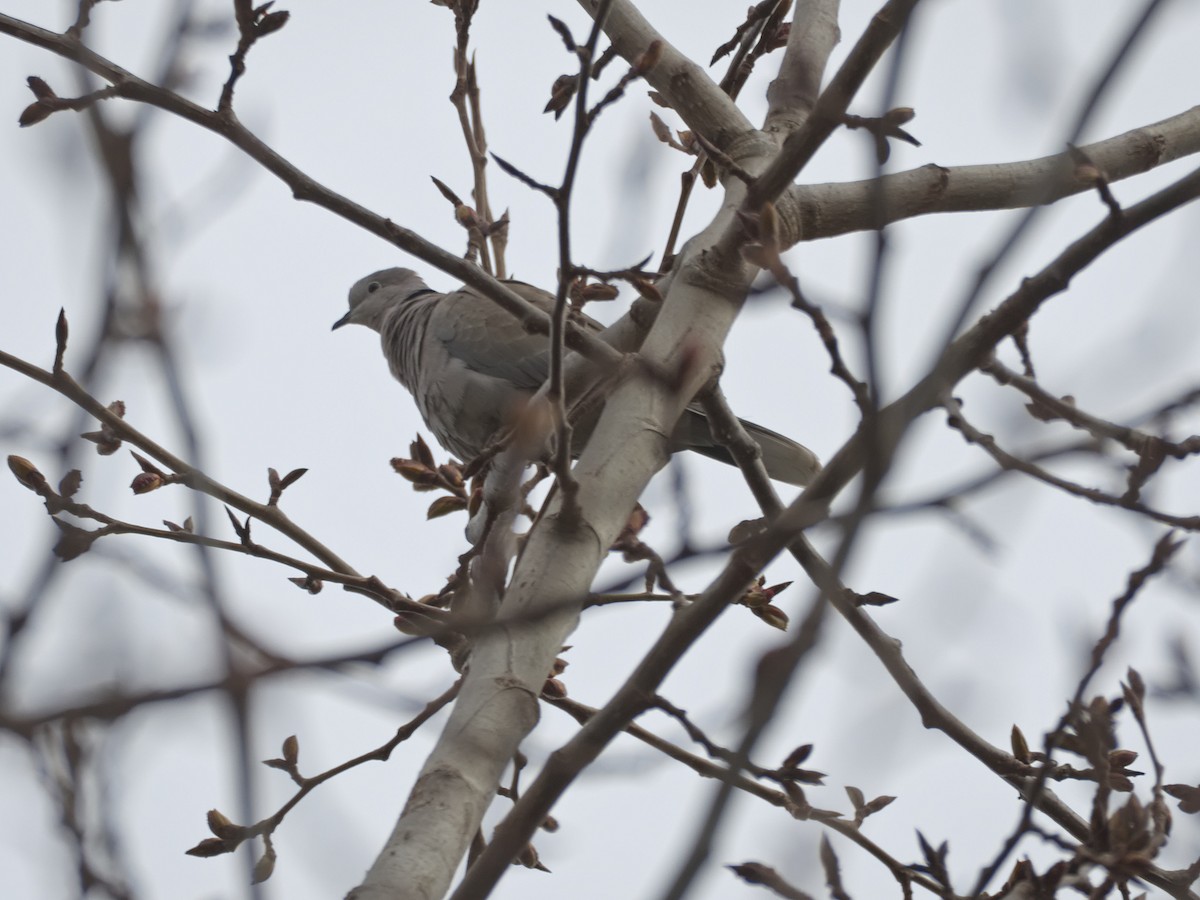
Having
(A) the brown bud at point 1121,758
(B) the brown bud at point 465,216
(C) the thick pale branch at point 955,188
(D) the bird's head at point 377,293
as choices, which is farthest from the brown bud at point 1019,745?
(D) the bird's head at point 377,293

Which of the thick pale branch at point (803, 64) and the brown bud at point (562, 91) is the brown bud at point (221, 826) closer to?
the brown bud at point (562, 91)

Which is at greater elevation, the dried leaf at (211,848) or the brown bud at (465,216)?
the brown bud at (465,216)

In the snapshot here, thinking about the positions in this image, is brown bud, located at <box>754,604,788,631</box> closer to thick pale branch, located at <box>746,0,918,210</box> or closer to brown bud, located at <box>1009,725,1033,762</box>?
brown bud, located at <box>1009,725,1033,762</box>

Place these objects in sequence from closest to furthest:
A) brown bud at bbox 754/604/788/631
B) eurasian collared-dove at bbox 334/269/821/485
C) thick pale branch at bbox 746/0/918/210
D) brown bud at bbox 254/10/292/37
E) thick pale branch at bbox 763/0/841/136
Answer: thick pale branch at bbox 746/0/918/210
brown bud at bbox 254/10/292/37
brown bud at bbox 754/604/788/631
thick pale branch at bbox 763/0/841/136
eurasian collared-dove at bbox 334/269/821/485

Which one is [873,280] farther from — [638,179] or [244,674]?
[638,179]

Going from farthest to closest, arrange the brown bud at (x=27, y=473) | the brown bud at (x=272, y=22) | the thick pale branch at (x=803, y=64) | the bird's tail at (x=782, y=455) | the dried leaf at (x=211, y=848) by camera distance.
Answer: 1. the bird's tail at (x=782, y=455)
2. the thick pale branch at (x=803, y=64)
3. the brown bud at (x=27, y=473)
4. the dried leaf at (x=211, y=848)
5. the brown bud at (x=272, y=22)

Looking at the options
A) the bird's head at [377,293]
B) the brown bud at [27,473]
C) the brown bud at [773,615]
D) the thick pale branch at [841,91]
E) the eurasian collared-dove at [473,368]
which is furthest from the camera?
the bird's head at [377,293]

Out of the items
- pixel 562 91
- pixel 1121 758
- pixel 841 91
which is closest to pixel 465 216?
pixel 562 91

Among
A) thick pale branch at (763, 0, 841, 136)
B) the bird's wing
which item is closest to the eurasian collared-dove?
the bird's wing

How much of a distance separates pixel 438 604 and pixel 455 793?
0.99 m

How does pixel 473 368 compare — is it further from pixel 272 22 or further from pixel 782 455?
pixel 272 22

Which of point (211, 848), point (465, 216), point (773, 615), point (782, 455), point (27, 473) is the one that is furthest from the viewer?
point (782, 455)

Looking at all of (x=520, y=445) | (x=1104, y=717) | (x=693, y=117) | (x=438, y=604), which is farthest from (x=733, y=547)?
(x=693, y=117)

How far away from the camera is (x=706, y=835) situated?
1.27 meters
